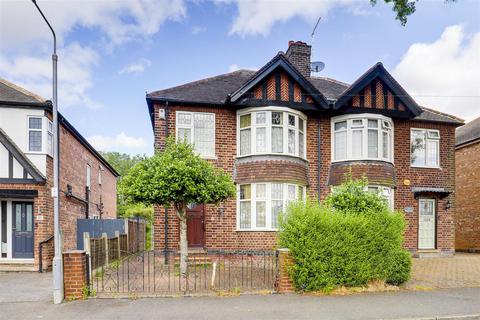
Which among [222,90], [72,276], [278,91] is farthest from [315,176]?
[72,276]

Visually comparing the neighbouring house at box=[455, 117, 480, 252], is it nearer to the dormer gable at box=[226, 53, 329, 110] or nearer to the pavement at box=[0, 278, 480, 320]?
the dormer gable at box=[226, 53, 329, 110]

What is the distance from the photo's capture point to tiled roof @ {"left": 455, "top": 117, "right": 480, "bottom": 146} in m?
19.5

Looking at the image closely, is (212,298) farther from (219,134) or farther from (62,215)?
(62,215)

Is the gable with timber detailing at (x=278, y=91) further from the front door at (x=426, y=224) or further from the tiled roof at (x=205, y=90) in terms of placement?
the front door at (x=426, y=224)

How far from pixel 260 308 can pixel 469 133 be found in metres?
18.2

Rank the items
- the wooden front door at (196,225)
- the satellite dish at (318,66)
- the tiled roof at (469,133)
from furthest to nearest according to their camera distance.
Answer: the tiled roof at (469,133)
the satellite dish at (318,66)
the wooden front door at (196,225)

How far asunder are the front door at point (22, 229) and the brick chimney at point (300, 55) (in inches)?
467

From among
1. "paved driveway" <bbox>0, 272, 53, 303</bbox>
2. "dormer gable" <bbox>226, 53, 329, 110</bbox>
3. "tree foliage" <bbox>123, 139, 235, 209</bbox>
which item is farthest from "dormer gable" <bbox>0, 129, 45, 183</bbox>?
"dormer gable" <bbox>226, 53, 329, 110</bbox>

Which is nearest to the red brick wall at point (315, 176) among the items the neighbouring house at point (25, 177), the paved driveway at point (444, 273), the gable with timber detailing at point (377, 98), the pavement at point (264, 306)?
the gable with timber detailing at point (377, 98)

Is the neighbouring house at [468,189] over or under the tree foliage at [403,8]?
under

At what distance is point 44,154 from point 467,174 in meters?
20.2

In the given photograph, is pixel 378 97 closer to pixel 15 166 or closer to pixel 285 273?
pixel 285 273

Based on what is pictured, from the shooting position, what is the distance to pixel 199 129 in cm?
1404

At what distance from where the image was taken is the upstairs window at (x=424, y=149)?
52.4ft
